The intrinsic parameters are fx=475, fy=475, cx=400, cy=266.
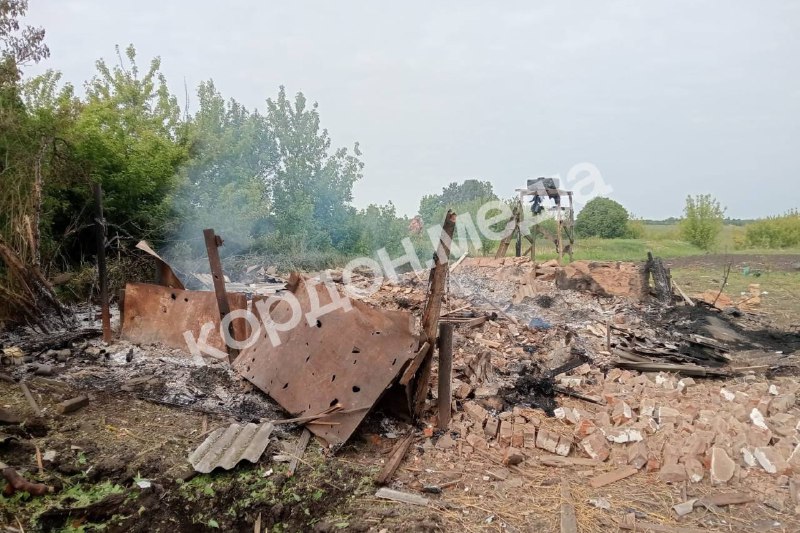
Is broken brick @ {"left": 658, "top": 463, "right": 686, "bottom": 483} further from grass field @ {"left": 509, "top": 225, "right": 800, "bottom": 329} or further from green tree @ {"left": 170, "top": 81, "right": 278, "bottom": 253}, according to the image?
green tree @ {"left": 170, "top": 81, "right": 278, "bottom": 253}

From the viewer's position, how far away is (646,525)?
311cm

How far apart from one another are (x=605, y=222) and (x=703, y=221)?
10522 mm

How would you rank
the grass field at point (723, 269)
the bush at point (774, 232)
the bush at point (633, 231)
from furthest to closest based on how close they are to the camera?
1. the bush at point (633, 231)
2. the bush at point (774, 232)
3. the grass field at point (723, 269)

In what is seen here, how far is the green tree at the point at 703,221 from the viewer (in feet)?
84.0

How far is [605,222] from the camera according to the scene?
Result: 36.2 metres

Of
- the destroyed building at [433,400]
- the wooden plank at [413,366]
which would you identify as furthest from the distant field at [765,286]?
the wooden plank at [413,366]

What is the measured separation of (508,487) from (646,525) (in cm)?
91

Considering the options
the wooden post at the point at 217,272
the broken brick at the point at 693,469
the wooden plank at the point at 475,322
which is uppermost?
the wooden post at the point at 217,272

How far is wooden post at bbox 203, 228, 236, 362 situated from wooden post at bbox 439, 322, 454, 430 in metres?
2.32

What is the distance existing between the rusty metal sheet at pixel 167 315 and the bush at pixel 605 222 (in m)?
33.6

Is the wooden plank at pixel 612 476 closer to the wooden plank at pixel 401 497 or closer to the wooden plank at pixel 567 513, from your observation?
the wooden plank at pixel 567 513

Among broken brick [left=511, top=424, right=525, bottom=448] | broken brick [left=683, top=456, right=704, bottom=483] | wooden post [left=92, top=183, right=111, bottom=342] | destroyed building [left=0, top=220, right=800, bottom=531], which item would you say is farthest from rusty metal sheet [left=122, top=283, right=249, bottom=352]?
broken brick [left=683, top=456, right=704, bottom=483]

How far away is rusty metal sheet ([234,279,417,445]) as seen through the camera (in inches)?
151

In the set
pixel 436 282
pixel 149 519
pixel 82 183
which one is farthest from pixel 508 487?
pixel 82 183
